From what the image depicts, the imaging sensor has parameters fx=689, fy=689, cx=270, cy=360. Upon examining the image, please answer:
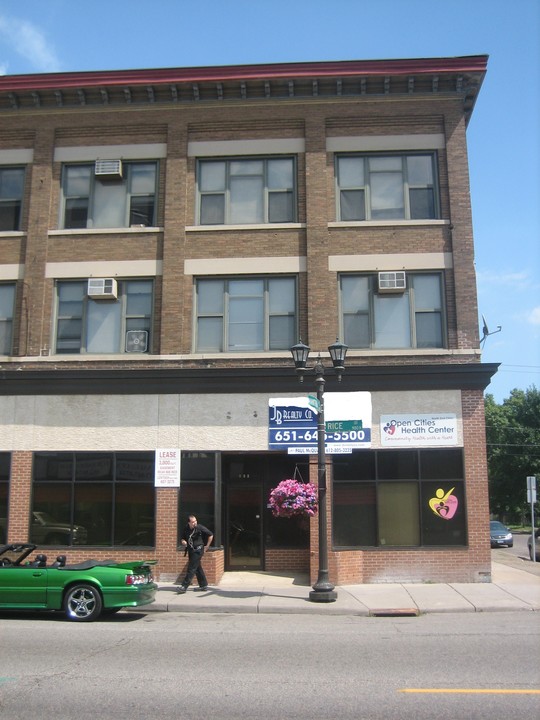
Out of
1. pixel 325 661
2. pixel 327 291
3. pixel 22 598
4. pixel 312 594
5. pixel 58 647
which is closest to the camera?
pixel 325 661

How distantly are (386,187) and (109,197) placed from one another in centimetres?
730

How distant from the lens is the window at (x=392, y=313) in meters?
17.2

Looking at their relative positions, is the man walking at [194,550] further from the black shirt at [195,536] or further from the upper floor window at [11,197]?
the upper floor window at [11,197]

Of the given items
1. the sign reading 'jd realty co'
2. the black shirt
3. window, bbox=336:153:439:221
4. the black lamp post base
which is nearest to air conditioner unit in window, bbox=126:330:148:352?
the black shirt

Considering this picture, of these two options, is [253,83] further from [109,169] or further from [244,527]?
[244,527]

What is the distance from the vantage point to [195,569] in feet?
48.5

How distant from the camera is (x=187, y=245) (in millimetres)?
17719

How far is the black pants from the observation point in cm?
1464

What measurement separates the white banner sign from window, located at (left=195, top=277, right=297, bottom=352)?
2688 mm

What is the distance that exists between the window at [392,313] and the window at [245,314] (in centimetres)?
146

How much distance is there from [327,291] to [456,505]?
598 centimetres

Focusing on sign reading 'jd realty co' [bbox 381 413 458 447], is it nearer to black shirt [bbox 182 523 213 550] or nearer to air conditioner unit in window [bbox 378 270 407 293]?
air conditioner unit in window [bbox 378 270 407 293]

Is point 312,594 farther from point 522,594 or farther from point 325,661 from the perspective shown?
point 325,661

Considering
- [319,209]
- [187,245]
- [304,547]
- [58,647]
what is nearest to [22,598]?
[58,647]
